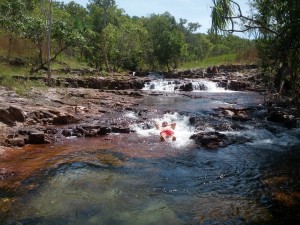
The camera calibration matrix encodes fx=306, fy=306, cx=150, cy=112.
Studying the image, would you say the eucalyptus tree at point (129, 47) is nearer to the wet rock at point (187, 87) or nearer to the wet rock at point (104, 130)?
the wet rock at point (187, 87)

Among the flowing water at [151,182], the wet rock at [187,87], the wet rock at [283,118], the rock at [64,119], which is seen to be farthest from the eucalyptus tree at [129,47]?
the flowing water at [151,182]

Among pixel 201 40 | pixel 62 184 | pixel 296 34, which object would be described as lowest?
pixel 62 184

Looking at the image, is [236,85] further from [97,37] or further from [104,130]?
[104,130]

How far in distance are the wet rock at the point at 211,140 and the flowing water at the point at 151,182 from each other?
258 mm

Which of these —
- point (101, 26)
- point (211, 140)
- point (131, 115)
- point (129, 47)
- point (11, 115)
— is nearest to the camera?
point (211, 140)

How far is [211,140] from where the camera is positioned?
384 inches

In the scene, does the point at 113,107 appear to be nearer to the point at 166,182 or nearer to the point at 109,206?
the point at 166,182

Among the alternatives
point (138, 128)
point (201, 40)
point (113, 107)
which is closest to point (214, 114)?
point (138, 128)

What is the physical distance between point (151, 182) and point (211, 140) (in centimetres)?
373

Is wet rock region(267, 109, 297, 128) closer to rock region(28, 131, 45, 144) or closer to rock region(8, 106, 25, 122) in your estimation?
rock region(28, 131, 45, 144)

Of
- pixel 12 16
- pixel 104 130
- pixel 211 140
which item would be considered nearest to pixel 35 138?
pixel 104 130

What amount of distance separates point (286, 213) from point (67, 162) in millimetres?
5131

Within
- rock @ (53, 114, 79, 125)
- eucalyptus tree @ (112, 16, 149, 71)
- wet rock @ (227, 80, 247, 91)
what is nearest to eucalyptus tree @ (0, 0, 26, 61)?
rock @ (53, 114, 79, 125)

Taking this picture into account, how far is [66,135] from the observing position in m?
10.5
